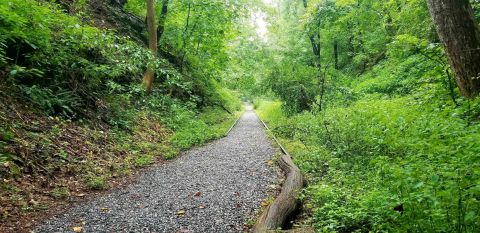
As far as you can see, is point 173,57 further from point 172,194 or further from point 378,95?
point 172,194

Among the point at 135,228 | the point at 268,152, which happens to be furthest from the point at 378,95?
the point at 135,228

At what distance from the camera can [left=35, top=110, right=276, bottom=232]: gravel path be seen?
449 centimetres

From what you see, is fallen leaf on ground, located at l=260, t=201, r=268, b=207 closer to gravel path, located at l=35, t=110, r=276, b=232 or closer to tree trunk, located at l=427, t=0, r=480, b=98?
gravel path, located at l=35, t=110, r=276, b=232

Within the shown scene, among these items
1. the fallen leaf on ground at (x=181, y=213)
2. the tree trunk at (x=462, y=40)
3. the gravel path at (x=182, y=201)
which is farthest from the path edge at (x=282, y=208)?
the tree trunk at (x=462, y=40)

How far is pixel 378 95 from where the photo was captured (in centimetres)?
1295

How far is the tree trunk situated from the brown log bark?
361cm

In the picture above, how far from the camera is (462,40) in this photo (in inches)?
230

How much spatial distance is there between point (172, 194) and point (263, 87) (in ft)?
40.5

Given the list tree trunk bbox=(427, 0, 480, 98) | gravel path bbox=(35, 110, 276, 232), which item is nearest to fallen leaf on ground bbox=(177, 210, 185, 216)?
gravel path bbox=(35, 110, 276, 232)

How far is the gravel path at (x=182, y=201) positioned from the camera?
4492mm

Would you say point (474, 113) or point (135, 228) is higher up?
point (474, 113)

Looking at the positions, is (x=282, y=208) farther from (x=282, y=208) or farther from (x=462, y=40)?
(x=462, y=40)

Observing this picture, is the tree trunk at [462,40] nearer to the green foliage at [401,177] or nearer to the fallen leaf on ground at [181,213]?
the green foliage at [401,177]

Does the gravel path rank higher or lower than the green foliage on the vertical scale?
lower
